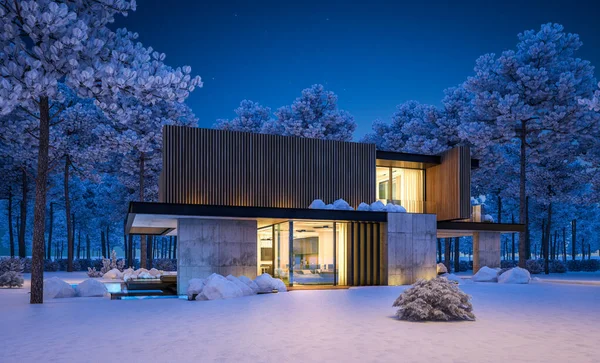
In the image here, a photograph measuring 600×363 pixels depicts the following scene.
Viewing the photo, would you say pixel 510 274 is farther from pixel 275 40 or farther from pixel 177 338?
pixel 275 40

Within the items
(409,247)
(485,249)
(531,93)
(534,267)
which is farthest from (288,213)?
(534,267)

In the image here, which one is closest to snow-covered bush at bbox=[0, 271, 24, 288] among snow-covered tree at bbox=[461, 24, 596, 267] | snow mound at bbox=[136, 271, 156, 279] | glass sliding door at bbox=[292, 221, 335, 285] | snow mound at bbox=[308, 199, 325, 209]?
snow mound at bbox=[136, 271, 156, 279]

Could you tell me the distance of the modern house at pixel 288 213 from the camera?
736 inches

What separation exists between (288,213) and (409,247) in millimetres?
5603

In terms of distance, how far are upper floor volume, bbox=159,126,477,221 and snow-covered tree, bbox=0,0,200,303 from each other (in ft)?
21.1

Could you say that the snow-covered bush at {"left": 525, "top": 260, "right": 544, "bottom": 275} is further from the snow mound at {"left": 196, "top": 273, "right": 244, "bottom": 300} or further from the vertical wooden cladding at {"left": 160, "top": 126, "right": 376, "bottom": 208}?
the snow mound at {"left": 196, "top": 273, "right": 244, "bottom": 300}

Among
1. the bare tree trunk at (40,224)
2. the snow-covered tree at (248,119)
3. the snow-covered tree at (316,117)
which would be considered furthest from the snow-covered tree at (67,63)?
the snow-covered tree at (248,119)

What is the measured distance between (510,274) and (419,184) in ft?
22.3

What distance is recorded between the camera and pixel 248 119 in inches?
1682

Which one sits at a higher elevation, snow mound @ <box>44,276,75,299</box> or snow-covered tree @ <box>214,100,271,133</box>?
snow-covered tree @ <box>214,100,271,133</box>

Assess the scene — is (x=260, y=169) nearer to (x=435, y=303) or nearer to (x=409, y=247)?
(x=409, y=247)

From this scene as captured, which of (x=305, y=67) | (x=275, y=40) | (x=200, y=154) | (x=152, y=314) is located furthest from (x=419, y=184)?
(x=305, y=67)

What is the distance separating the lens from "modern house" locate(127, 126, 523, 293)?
61.3ft

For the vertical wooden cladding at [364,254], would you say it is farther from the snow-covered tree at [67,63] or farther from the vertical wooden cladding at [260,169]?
the snow-covered tree at [67,63]
